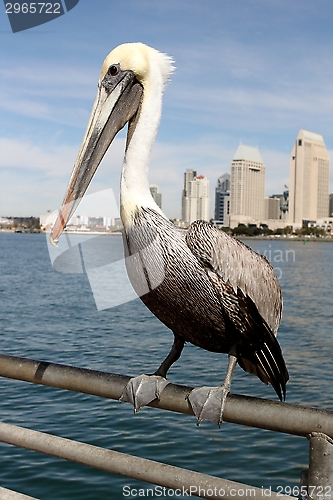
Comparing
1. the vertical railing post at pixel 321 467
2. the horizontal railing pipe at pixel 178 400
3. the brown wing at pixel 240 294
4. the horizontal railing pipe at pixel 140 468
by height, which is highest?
the brown wing at pixel 240 294

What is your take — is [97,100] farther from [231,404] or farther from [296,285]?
[296,285]

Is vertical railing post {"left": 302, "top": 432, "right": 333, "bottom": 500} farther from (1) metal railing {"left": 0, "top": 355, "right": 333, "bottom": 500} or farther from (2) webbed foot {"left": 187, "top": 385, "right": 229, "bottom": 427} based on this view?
(2) webbed foot {"left": 187, "top": 385, "right": 229, "bottom": 427}

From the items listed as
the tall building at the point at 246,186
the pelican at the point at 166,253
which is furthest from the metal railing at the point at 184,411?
the tall building at the point at 246,186

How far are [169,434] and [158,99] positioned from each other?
5.32 metres

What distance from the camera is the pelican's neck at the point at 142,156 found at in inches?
96.1

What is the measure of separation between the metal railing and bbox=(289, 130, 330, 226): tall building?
473 feet

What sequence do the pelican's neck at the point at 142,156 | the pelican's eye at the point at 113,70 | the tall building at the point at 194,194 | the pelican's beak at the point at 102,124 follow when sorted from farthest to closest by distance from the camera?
the tall building at the point at 194,194, the pelican's eye at the point at 113,70, the pelican's neck at the point at 142,156, the pelican's beak at the point at 102,124

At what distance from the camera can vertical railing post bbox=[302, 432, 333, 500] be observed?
1.59 meters

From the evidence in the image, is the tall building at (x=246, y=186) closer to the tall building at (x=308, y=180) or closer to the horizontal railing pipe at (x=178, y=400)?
the tall building at (x=308, y=180)

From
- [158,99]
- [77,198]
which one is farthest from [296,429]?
[158,99]

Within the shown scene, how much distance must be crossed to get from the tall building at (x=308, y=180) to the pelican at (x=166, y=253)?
143504 mm

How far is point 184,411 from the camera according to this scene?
77.5 inches

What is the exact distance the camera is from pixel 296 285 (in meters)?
28.5

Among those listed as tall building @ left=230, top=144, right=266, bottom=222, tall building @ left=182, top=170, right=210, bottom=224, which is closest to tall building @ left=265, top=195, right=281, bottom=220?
tall building @ left=230, top=144, right=266, bottom=222
